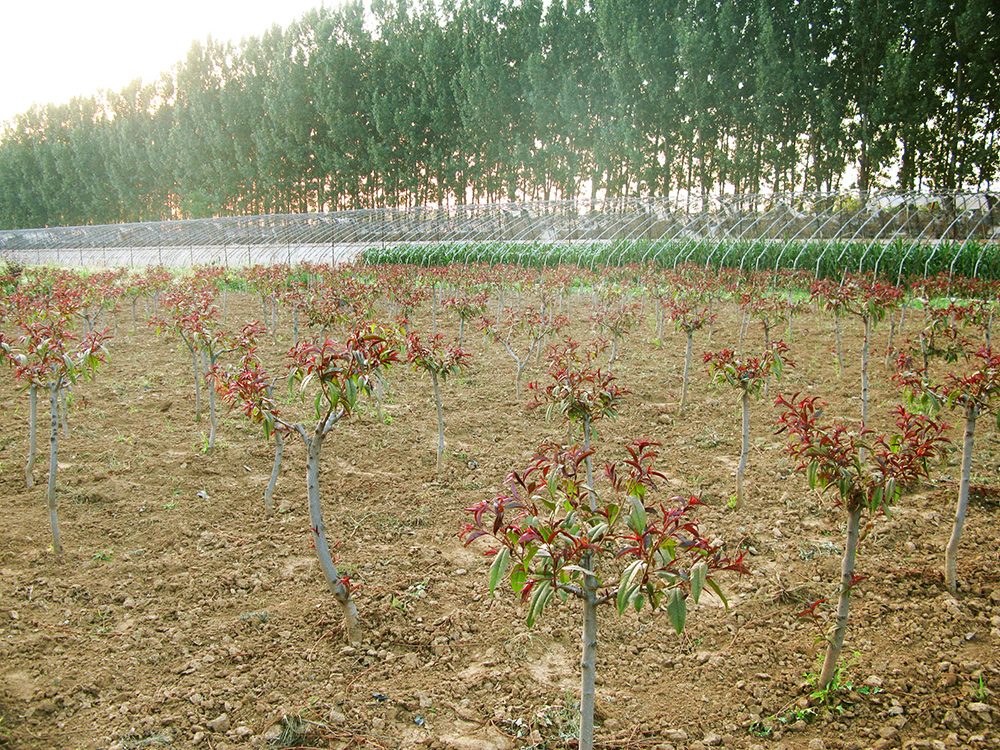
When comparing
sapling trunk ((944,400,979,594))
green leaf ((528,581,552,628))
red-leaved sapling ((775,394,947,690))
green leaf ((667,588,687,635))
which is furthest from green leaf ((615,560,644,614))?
sapling trunk ((944,400,979,594))

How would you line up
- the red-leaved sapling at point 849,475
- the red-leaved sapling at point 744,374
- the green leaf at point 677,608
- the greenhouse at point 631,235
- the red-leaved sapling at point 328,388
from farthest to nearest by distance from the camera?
the greenhouse at point 631,235
the red-leaved sapling at point 744,374
the red-leaved sapling at point 328,388
the red-leaved sapling at point 849,475
the green leaf at point 677,608

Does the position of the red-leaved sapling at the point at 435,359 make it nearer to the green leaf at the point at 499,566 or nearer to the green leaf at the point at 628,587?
the green leaf at the point at 499,566

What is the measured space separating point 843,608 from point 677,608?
1.51 meters

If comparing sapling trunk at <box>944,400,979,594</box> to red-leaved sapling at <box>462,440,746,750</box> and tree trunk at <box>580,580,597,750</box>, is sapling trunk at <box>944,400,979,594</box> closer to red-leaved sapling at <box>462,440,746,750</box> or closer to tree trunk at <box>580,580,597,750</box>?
red-leaved sapling at <box>462,440,746,750</box>

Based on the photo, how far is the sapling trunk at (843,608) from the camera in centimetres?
279

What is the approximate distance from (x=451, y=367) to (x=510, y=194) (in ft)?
99.0

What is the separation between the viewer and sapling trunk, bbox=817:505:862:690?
2787mm

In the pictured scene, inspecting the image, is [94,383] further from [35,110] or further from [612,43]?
[35,110]

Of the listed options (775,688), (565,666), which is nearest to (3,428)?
(565,666)

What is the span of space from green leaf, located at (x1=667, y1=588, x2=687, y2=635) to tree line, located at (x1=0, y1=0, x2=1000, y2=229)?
25.6 metres

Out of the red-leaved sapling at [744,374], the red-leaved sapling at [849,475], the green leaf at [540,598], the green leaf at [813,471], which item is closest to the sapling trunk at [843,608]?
the red-leaved sapling at [849,475]

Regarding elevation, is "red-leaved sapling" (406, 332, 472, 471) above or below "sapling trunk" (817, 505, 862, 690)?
above

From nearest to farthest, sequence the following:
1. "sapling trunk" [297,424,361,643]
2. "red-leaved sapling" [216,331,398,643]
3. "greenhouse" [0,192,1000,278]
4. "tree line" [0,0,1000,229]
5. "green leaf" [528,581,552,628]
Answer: "green leaf" [528,581,552,628] < "red-leaved sapling" [216,331,398,643] < "sapling trunk" [297,424,361,643] < "greenhouse" [0,192,1000,278] < "tree line" [0,0,1000,229]

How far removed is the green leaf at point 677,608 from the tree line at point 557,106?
83.9ft
